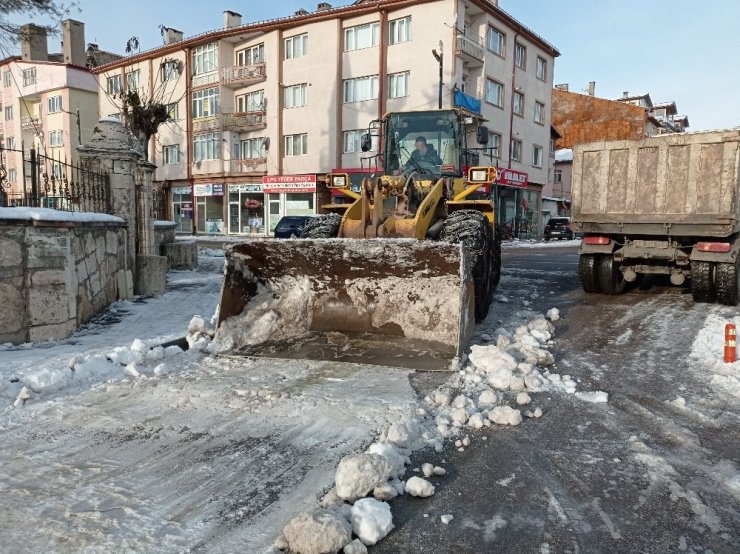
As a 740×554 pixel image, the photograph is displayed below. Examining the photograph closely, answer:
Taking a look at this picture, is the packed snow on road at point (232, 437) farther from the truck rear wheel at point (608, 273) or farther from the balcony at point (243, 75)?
the balcony at point (243, 75)

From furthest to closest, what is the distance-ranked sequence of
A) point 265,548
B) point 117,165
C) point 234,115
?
1. point 234,115
2. point 117,165
3. point 265,548

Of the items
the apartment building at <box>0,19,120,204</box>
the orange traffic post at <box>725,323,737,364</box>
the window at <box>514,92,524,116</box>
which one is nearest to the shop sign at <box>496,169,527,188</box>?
the window at <box>514,92,524,116</box>

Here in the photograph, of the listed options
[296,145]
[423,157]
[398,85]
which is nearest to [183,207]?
[296,145]

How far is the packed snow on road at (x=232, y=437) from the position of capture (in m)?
2.51

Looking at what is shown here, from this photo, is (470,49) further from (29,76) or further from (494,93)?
(29,76)

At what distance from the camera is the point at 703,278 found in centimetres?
816

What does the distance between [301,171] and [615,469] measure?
2851 cm

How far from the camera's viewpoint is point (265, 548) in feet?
7.82

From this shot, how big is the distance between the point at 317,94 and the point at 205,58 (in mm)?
9916

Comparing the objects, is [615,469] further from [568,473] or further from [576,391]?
[576,391]

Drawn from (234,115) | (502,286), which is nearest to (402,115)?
(502,286)

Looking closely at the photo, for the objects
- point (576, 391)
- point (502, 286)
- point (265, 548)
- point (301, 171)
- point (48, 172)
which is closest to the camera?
point (265, 548)

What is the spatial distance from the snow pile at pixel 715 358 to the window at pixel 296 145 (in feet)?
83.9

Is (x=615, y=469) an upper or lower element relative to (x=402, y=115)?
lower
